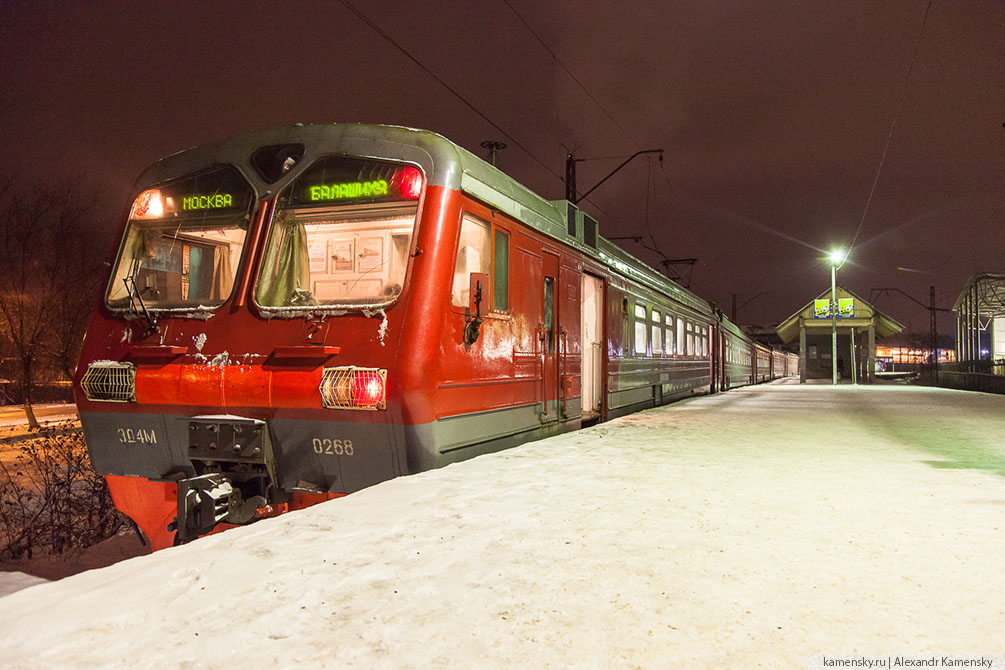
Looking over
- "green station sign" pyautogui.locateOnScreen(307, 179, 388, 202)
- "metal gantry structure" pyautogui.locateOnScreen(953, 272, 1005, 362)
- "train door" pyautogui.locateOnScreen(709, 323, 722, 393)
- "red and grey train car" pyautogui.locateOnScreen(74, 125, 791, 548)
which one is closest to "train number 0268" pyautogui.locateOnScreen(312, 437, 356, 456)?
"red and grey train car" pyautogui.locateOnScreen(74, 125, 791, 548)

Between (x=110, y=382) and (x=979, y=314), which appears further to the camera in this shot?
(x=979, y=314)

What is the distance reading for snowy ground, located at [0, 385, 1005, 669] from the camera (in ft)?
7.80

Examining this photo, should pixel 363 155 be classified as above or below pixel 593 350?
above

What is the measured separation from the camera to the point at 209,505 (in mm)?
4836

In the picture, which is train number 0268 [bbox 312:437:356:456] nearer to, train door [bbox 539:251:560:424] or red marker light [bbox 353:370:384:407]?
red marker light [bbox 353:370:384:407]

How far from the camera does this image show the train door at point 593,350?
33.6 feet

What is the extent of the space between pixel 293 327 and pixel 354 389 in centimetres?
80

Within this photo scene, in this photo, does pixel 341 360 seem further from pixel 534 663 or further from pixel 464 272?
pixel 534 663

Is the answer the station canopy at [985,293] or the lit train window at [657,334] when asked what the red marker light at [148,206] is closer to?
the lit train window at [657,334]

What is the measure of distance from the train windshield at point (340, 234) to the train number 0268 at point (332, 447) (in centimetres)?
108

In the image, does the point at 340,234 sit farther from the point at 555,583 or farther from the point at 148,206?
the point at 555,583

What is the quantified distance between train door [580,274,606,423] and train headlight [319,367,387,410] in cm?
557

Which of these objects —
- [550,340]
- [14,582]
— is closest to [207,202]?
[550,340]

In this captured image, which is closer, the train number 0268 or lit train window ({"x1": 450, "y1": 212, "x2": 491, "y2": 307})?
the train number 0268
